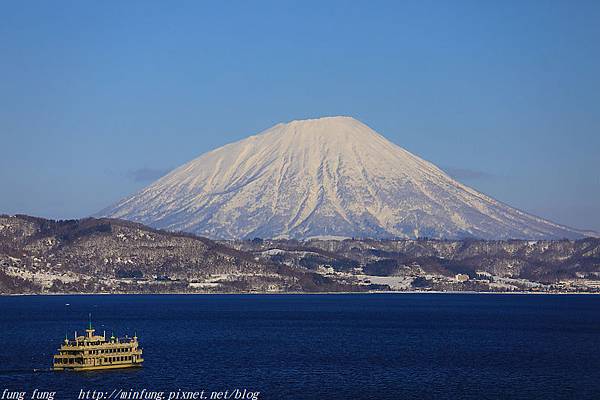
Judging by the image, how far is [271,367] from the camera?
138 m

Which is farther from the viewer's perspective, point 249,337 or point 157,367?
point 249,337

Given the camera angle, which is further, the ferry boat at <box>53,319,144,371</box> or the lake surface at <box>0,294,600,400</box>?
the ferry boat at <box>53,319,144,371</box>

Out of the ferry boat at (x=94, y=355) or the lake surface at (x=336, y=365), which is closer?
the lake surface at (x=336, y=365)

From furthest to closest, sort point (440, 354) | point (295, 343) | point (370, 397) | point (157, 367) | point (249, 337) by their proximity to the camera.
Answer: point (249, 337) → point (295, 343) → point (440, 354) → point (157, 367) → point (370, 397)

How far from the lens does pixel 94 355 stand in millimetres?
133375

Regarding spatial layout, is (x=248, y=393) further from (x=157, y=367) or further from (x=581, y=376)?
(x=581, y=376)

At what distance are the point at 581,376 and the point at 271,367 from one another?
34.1 metres

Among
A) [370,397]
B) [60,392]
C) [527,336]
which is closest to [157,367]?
[60,392]

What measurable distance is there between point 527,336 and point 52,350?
246 feet

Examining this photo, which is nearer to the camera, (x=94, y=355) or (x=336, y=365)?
(x=94, y=355)

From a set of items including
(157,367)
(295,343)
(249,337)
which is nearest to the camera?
(157,367)

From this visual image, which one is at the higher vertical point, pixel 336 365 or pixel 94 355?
pixel 94 355

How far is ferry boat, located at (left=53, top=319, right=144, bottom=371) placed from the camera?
133 meters

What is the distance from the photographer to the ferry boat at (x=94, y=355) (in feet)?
436
